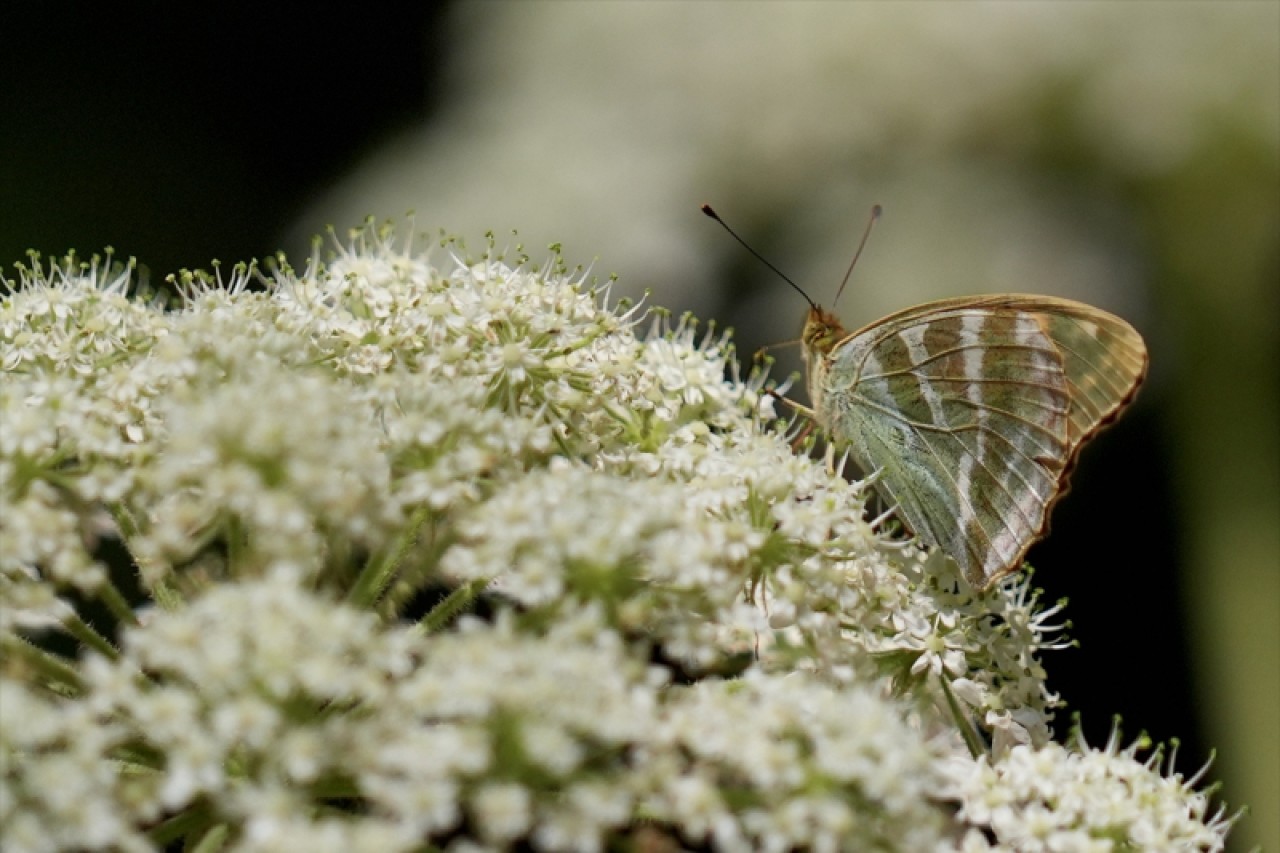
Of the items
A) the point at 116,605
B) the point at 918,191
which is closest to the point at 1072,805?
the point at 116,605

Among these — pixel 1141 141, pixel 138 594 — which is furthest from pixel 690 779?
pixel 1141 141

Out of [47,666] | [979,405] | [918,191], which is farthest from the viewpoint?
[918,191]

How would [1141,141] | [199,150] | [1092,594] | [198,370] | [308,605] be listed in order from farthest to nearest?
[199,150]
[1092,594]
[1141,141]
[198,370]
[308,605]

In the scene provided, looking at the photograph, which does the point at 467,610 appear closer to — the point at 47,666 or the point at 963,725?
the point at 47,666

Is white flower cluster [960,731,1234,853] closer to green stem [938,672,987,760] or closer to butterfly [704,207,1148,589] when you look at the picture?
green stem [938,672,987,760]

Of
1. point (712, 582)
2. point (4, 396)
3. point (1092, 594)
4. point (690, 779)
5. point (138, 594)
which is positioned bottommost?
point (1092, 594)

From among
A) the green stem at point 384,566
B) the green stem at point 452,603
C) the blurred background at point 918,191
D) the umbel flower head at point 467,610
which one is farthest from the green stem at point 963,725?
the blurred background at point 918,191

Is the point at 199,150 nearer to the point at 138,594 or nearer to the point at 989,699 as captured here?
the point at 138,594
